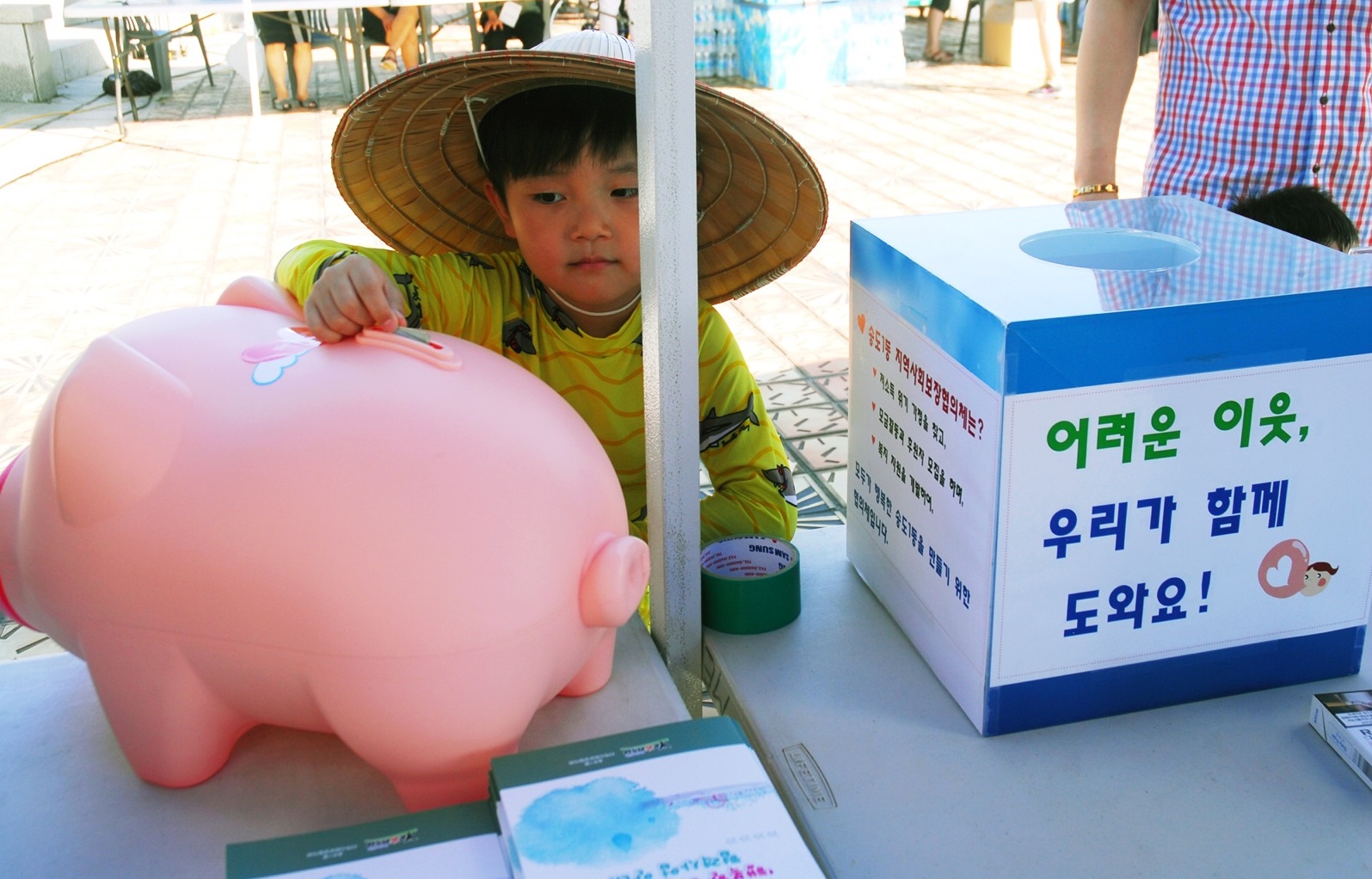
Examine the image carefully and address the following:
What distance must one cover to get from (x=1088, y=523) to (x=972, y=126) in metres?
4.81

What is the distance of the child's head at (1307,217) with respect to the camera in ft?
4.15

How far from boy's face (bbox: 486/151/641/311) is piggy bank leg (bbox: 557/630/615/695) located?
421 millimetres

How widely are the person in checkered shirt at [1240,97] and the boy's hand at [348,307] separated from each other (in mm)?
868

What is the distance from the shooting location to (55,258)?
3.70m

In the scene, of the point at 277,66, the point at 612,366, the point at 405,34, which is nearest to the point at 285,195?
the point at 277,66

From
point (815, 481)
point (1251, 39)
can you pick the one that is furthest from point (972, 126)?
point (1251, 39)

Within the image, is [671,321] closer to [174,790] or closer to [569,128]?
[569,128]

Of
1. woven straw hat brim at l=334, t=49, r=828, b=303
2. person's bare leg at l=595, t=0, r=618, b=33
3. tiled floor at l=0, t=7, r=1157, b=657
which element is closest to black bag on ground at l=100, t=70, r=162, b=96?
tiled floor at l=0, t=7, r=1157, b=657

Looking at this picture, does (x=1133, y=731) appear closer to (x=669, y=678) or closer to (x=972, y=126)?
(x=669, y=678)

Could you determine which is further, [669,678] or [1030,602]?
[669,678]

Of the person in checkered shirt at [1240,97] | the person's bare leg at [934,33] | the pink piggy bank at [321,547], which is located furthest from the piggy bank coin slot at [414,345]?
the person's bare leg at [934,33]

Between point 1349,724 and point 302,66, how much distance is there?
602 cm

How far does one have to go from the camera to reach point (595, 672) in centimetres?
89

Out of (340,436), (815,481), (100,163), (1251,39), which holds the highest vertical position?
(1251,39)
